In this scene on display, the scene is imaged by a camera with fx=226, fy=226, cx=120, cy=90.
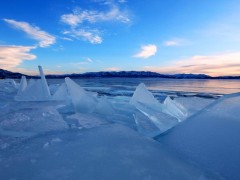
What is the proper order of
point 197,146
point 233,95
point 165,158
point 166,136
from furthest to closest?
point 233,95 < point 166,136 < point 197,146 < point 165,158

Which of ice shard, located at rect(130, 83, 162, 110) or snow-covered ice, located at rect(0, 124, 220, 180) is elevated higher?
ice shard, located at rect(130, 83, 162, 110)

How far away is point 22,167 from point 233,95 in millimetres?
3330

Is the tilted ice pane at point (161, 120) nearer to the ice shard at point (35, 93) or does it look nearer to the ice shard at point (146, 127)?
the ice shard at point (146, 127)

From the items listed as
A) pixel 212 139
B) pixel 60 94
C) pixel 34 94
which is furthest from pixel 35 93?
pixel 212 139

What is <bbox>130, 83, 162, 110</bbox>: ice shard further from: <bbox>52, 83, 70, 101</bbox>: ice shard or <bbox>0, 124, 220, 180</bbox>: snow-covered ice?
<bbox>52, 83, 70, 101</bbox>: ice shard

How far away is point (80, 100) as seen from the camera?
4.01 meters

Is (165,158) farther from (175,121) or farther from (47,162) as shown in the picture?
(175,121)

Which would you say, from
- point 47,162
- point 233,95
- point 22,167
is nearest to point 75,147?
point 47,162

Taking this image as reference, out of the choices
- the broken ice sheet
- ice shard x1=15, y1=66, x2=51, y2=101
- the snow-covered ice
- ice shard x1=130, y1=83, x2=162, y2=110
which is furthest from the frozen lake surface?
the snow-covered ice

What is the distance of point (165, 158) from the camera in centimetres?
189

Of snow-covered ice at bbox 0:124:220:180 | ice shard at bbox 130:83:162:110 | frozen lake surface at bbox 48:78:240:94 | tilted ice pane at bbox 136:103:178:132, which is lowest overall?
frozen lake surface at bbox 48:78:240:94

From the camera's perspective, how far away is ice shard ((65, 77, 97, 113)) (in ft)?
13.1

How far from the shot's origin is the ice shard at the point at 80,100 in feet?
13.1

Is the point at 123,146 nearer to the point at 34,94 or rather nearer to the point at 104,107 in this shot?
the point at 104,107
